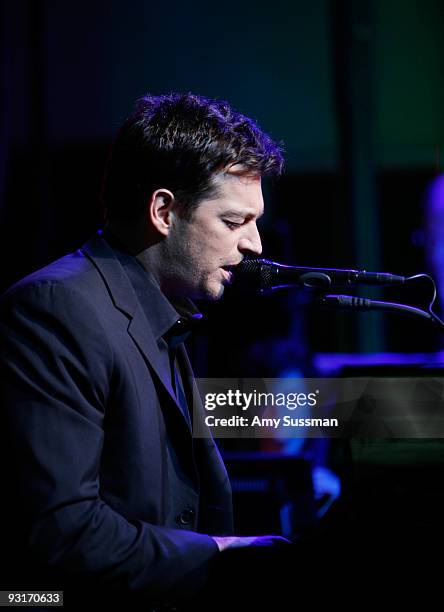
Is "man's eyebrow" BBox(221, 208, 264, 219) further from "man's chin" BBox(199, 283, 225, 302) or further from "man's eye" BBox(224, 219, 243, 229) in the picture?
"man's chin" BBox(199, 283, 225, 302)

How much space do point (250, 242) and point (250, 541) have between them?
80cm

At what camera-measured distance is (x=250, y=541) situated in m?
1.39

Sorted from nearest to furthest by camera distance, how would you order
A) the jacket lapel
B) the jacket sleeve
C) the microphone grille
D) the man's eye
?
the jacket sleeve < the jacket lapel < the microphone grille < the man's eye

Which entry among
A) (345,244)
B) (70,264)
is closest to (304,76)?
(345,244)

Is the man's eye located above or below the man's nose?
above

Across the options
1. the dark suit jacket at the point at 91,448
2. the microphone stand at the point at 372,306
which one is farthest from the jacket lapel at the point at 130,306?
the microphone stand at the point at 372,306

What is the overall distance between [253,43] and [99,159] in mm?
1391

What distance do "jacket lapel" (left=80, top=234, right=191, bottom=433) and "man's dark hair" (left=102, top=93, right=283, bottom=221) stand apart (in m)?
0.19

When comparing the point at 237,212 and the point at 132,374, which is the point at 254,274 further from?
the point at 132,374

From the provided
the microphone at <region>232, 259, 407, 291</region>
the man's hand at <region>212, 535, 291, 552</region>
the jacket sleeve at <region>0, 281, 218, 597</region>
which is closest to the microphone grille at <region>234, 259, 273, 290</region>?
the microphone at <region>232, 259, 407, 291</region>

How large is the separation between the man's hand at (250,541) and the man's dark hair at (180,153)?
0.83m

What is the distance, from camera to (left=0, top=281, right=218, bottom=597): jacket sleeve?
4.41ft

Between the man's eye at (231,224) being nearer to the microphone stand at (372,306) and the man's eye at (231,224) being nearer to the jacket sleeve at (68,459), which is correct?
the microphone stand at (372,306)

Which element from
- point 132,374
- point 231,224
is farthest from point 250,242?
point 132,374
